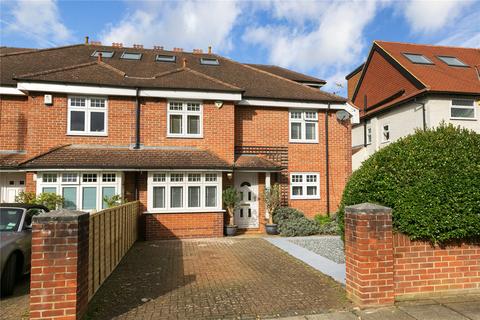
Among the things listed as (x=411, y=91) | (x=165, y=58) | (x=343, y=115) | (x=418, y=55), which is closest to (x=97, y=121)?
(x=165, y=58)

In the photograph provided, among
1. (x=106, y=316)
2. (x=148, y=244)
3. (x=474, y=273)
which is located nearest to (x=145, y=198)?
(x=148, y=244)

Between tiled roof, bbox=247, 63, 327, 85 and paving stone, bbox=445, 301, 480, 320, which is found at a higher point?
tiled roof, bbox=247, 63, 327, 85

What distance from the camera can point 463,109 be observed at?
17.5 metres

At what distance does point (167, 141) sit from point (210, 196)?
2620mm

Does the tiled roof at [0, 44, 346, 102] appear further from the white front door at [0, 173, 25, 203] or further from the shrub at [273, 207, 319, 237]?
the shrub at [273, 207, 319, 237]

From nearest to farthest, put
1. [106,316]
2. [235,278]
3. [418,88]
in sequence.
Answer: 1. [106,316]
2. [235,278]
3. [418,88]

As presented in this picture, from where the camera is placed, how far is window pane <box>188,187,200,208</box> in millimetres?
11664

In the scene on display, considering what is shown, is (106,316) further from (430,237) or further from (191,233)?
(191,233)

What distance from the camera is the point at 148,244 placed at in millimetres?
10445

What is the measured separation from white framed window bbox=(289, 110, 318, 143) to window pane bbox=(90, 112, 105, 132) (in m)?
7.29

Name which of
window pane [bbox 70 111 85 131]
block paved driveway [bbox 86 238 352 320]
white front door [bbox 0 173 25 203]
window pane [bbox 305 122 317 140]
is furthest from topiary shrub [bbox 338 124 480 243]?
white front door [bbox 0 173 25 203]

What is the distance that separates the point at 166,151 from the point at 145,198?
1.80 metres

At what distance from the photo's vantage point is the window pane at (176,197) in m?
11.6

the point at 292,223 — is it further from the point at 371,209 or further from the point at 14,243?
the point at 14,243
